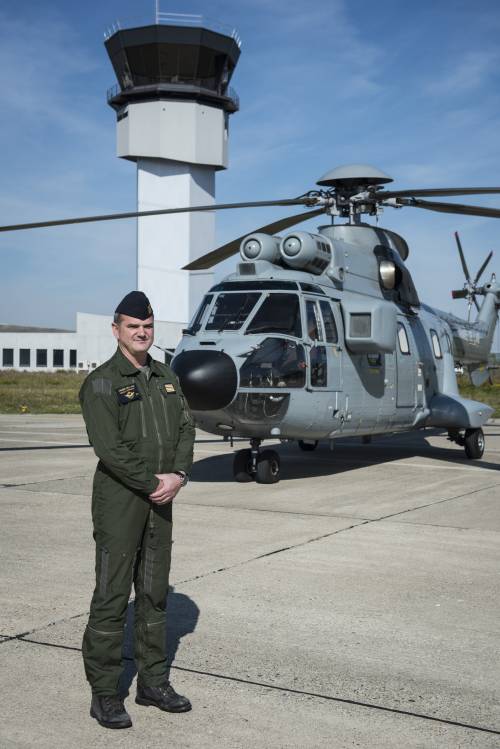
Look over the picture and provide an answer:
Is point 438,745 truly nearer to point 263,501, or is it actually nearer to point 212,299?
point 263,501

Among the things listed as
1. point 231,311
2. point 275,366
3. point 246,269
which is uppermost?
point 246,269

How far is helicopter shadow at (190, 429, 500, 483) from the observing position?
1244 cm

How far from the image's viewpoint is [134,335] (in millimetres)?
4020

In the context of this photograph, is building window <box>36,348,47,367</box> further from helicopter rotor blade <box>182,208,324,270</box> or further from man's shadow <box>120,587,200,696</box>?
man's shadow <box>120,587,200,696</box>

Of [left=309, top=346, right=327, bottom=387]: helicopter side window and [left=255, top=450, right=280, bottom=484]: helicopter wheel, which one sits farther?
[left=255, top=450, right=280, bottom=484]: helicopter wheel

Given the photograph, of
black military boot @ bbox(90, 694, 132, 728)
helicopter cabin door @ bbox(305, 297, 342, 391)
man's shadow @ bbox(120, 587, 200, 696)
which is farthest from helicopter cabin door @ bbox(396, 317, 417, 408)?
black military boot @ bbox(90, 694, 132, 728)

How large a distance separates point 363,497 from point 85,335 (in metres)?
63.7

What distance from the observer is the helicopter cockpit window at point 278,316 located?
35.2 ft

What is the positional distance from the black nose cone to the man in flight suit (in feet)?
18.9

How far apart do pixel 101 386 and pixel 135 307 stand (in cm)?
45

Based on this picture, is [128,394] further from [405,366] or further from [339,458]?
[339,458]

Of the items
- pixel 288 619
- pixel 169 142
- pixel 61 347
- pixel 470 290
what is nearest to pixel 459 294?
pixel 470 290

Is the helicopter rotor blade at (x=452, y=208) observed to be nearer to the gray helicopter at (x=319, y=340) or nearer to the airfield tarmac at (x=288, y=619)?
the gray helicopter at (x=319, y=340)

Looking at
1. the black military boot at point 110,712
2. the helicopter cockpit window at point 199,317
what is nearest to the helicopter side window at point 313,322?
the helicopter cockpit window at point 199,317
